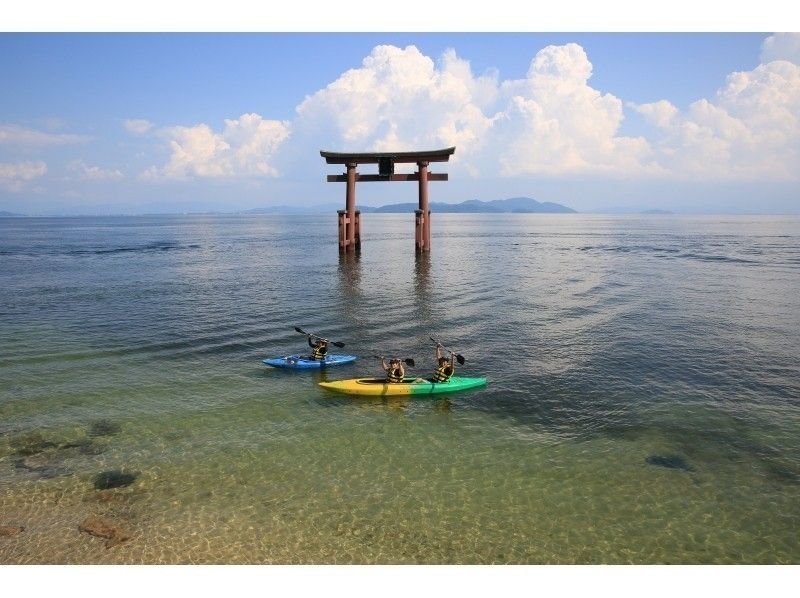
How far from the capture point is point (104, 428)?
1493 centimetres

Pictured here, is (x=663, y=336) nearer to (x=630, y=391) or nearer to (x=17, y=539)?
(x=630, y=391)

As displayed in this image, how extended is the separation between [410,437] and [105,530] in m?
7.50

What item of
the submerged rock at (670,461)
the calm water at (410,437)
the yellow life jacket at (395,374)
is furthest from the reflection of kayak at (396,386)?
the submerged rock at (670,461)

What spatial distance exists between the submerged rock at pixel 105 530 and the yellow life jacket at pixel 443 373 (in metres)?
10.4

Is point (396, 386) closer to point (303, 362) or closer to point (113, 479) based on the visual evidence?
point (303, 362)

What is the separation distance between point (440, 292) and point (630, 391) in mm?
19420

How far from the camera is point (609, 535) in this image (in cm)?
1055

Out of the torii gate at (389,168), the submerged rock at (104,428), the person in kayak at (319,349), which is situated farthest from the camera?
the torii gate at (389,168)

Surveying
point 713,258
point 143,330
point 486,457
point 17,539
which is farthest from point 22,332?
point 713,258

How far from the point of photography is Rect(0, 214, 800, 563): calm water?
412 inches

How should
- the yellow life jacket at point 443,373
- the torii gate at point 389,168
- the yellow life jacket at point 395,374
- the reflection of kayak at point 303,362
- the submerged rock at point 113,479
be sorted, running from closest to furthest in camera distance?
the submerged rock at point 113,479, the yellow life jacket at point 395,374, the yellow life jacket at point 443,373, the reflection of kayak at point 303,362, the torii gate at point 389,168

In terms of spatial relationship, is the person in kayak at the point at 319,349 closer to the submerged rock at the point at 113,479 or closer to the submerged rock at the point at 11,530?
the submerged rock at the point at 113,479

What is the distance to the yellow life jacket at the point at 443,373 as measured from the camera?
60.1ft

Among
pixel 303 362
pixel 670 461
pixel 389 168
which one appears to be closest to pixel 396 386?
pixel 303 362
